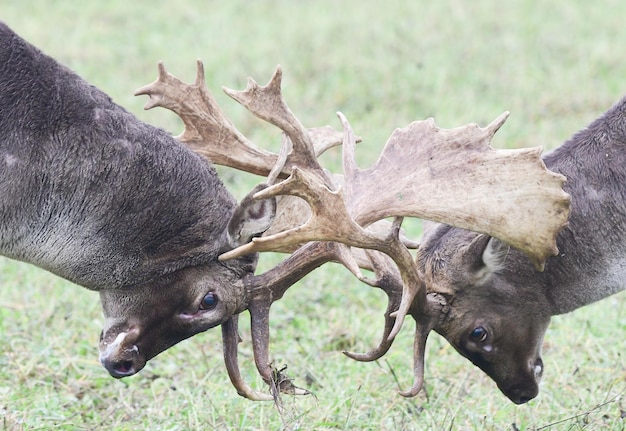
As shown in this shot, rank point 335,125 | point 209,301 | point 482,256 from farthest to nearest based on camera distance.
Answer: point 335,125 < point 482,256 < point 209,301

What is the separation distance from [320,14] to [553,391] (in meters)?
7.99

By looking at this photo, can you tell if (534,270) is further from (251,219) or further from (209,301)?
(209,301)

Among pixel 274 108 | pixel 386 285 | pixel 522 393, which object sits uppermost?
pixel 274 108

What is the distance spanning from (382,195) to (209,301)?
99 centimetres

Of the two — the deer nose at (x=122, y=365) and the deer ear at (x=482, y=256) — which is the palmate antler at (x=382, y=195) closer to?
the deer ear at (x=482, y=256)

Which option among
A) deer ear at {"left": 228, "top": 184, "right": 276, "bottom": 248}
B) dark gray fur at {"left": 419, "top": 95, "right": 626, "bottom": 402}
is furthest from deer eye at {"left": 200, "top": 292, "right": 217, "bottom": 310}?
dark gray fur at {"left": 419, "top": 95, "right": 626, "bottom": 402}

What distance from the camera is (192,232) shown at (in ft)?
19.4

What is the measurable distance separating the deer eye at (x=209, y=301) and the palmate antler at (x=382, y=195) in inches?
6.9

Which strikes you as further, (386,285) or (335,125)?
(335,125)

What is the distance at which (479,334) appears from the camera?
6191 millimetres

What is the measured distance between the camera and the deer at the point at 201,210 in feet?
18.1

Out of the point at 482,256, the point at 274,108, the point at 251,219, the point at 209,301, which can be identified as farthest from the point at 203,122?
the point at 482,256

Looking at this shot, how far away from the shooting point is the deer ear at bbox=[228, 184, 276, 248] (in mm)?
5816

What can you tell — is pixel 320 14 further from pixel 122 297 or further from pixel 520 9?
pixel 122 297
